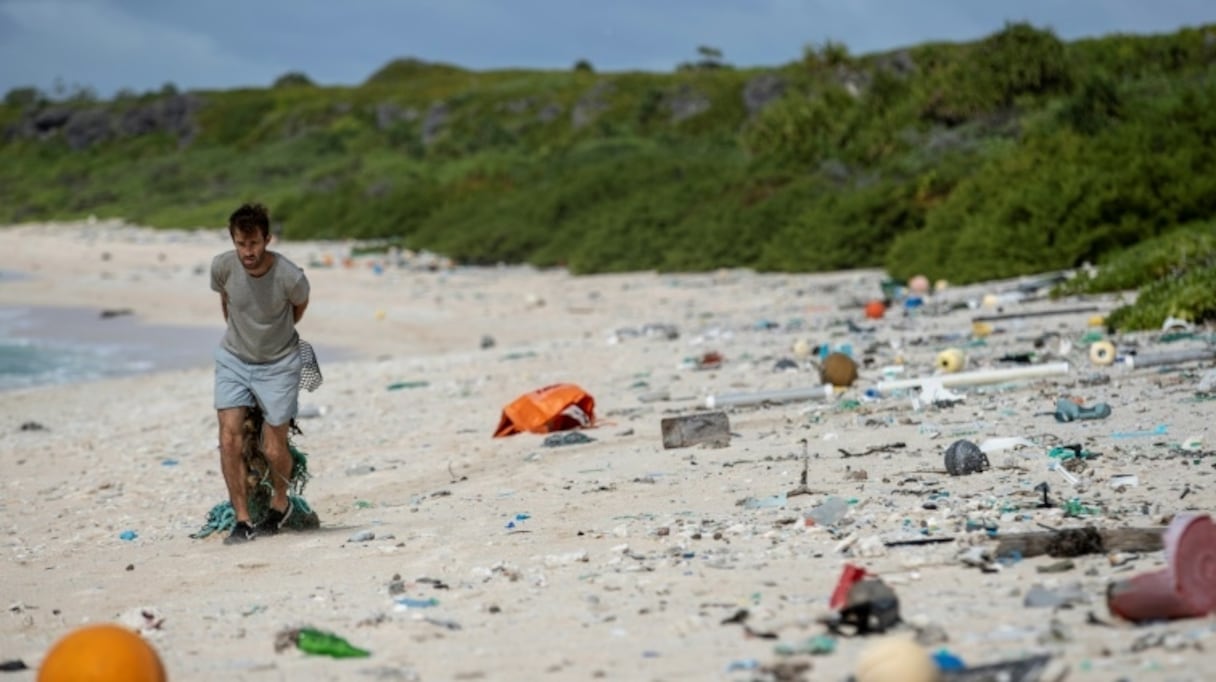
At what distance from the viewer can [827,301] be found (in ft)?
57.4

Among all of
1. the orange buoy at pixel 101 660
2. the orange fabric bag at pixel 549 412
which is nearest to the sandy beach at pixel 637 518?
the orange fabric bag at pixel 549 412

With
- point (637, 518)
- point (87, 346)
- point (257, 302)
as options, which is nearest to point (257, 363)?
point (257, 302)

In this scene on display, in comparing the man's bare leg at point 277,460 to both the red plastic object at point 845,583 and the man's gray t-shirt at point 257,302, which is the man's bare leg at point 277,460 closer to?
the man's gray t-shirt at point 257,302

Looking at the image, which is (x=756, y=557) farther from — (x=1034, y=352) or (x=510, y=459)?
(x=1034, y=352)

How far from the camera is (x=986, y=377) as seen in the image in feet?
29.8

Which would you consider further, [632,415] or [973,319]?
[973,319]

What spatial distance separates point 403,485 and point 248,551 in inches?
78.4

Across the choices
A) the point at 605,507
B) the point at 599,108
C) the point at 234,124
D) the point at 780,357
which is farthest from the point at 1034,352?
the point at 234,124

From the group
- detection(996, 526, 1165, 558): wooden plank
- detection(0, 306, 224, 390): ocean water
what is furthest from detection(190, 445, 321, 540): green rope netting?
detection(0, 306, 224, 390): ocean water

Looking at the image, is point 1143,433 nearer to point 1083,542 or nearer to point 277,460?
point 1083,542

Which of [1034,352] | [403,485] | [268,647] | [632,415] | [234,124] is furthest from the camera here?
[234,124]

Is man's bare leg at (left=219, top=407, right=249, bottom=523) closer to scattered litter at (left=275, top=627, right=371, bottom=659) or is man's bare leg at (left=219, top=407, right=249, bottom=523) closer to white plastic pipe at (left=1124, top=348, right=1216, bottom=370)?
scattered litter at (left=275, top=627, right=371, bottom=659)

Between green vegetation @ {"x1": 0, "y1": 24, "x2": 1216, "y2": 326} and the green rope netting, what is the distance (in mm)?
6353

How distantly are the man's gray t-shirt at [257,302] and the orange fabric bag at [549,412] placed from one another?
110 inches
